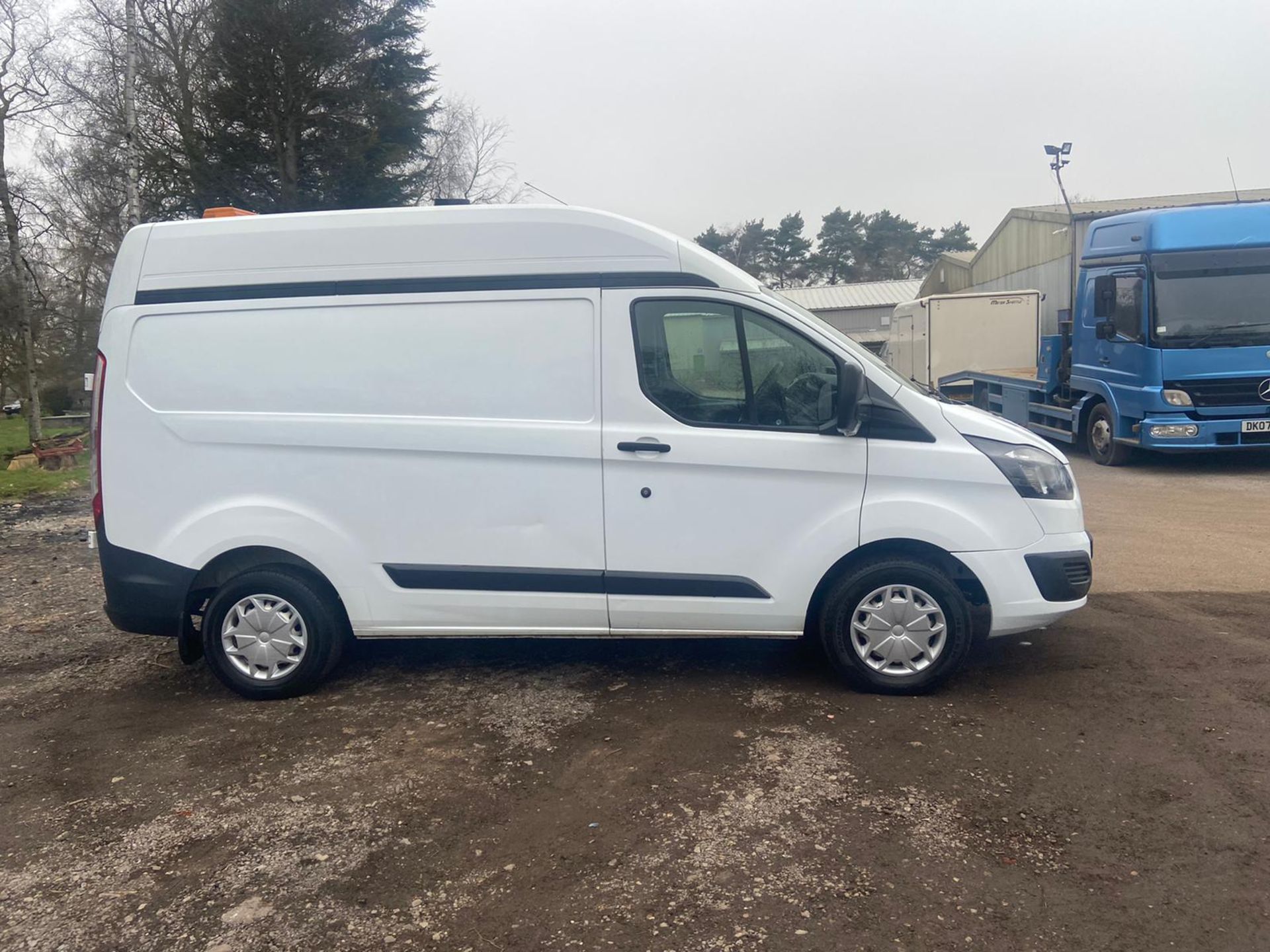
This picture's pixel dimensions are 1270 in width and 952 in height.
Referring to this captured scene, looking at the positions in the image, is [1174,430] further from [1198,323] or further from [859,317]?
[859,317]

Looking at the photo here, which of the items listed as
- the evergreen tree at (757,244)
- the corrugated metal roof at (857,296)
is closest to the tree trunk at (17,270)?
the corrugated metal roof at (857,296)

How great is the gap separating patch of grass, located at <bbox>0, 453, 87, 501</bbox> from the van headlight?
1363cm

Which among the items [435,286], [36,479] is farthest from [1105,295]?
[36,479]

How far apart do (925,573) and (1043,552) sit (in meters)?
0.58

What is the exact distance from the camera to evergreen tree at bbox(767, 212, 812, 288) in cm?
6094

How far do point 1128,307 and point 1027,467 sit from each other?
28.2 feet

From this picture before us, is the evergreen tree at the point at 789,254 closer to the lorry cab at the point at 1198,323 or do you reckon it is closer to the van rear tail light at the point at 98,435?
the lorry cab at the point at 1198,323

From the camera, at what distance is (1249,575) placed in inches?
275

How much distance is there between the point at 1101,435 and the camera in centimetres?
1334

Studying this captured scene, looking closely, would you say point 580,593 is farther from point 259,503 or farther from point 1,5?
point 1,5

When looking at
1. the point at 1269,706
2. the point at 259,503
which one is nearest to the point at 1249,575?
the point at 1269,706

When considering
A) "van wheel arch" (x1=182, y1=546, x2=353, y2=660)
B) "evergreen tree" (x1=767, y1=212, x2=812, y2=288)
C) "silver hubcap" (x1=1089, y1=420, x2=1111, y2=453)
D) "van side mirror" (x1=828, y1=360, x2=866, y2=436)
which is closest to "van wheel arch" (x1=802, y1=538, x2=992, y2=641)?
"van side mirror" (x1=828, y1=360, x2=866, y2=436)

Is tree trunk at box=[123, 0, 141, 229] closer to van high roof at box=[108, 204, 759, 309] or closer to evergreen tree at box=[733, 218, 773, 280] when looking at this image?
van high roof at box=[108, 204, 759, 309]

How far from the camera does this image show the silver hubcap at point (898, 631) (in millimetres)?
4664
